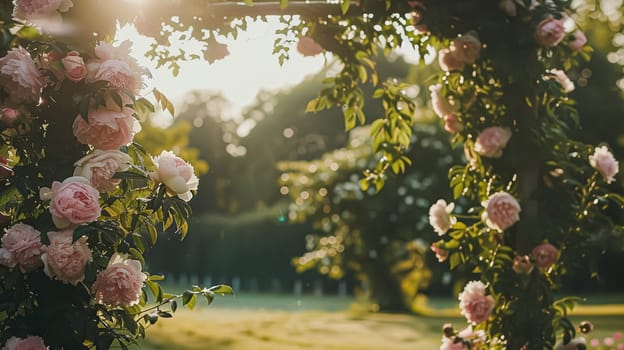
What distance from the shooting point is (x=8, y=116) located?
305 cm

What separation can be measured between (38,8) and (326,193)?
12547 millimetres

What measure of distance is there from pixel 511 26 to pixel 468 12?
270 mm

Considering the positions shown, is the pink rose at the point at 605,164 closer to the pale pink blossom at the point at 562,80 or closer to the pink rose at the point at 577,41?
the pale pink blossom at the point at 562,80

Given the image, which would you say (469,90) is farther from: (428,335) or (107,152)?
(428,335)

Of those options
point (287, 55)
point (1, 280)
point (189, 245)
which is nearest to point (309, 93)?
point (189, 245)

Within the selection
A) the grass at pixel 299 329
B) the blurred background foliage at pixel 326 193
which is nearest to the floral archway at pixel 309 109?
the blurred background foliage at pixel 326 193

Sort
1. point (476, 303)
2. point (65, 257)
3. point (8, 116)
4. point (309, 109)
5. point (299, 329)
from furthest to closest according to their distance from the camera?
point (299, 329) < point (309, 109) < point (476, 303) < point (8, 116) < point (65, 257)

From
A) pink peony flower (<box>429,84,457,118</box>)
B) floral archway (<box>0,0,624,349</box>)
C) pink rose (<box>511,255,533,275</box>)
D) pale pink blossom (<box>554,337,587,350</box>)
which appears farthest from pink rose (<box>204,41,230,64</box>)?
pale pink blossom (<box>554,337,587,350</box>)

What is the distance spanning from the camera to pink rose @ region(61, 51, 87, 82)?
308 cm

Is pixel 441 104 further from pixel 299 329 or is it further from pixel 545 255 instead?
pixel 299 329

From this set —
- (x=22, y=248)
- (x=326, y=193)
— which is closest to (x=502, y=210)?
(x=22, y=248)

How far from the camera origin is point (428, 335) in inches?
444

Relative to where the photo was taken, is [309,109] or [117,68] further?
[309,109]

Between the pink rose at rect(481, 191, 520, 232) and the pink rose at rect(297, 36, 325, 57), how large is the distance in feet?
5.01
